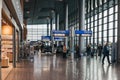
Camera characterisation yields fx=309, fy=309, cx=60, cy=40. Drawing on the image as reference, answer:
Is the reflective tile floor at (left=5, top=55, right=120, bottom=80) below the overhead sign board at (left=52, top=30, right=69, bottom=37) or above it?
below

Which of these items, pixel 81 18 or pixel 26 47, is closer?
pixel 26 47

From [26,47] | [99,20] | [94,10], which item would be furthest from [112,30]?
[26,47]

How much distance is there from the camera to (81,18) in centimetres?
3609

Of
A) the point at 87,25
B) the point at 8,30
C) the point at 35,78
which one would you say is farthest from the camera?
the point at 87,25

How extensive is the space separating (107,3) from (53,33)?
8.68 metres

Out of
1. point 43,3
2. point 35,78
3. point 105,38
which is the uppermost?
point 43,3

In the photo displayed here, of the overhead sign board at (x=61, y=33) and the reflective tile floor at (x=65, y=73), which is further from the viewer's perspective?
the overhead sign board at (x=61, y=33)

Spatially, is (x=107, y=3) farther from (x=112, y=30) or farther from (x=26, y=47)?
(x=26, y=47)

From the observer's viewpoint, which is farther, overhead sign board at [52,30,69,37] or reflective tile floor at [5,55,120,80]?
overhead sign board at [52,30,69,37]

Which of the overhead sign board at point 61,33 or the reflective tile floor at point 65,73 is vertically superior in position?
the overhead sign board at point 61,33

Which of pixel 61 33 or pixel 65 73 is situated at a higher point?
pixel 61 33

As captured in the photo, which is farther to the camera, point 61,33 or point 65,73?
point 61,33

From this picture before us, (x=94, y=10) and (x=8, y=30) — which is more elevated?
(x=94, y=10)

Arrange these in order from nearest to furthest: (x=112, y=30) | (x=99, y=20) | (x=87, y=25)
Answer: (x=112, y=30) → (x=99, y=20) → (x=87, y=25)
